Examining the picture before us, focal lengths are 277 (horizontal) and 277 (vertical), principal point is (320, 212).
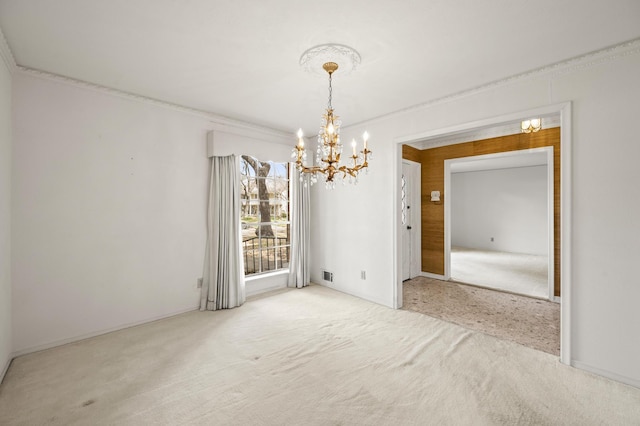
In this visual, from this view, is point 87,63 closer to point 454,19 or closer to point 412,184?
point 454,19

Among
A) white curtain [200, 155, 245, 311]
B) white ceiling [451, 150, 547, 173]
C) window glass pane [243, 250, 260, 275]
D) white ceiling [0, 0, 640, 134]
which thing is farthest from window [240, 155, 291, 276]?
white ceiling [451, 150, 547, 173]

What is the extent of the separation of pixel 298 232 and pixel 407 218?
218cm

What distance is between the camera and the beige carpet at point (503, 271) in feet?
15.7

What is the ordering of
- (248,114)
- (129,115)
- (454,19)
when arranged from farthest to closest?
(248,114)
(129,115)
(454,19)

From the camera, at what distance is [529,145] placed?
438cm

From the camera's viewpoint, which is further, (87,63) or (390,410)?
(87,63)

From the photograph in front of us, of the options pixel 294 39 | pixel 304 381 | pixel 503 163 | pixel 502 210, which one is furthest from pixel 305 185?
pixel 502 210

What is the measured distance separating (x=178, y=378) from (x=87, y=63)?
2850mm

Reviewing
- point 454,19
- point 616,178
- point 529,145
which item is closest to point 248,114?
point 454,19

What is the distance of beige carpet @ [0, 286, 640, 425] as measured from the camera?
72.8 inches

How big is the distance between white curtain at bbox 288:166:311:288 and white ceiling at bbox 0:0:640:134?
6.27 feet

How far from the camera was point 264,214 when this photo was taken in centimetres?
460

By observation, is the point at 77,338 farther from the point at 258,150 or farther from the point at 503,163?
the point at 503,163

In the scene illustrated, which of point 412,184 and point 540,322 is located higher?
point 412,184
